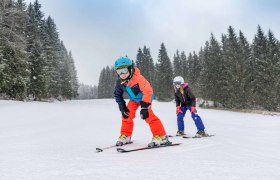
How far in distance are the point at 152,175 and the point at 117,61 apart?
2876 mm

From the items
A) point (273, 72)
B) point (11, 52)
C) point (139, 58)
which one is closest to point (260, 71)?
point (273, 72)

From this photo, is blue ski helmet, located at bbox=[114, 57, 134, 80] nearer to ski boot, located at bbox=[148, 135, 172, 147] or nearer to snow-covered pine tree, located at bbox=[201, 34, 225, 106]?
ski boot, located at bbox=[148, 135, 172, 147]

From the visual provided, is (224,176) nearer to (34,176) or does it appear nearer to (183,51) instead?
(34,176)

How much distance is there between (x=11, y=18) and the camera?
21.6 m

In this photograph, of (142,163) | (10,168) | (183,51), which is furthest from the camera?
(183,51)

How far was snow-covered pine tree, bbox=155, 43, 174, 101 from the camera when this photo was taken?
204ft

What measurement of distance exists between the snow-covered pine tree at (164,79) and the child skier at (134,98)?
5698 centimetres

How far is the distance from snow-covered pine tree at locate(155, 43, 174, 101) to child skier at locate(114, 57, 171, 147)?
57.0 metres

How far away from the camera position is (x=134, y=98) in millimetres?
4887

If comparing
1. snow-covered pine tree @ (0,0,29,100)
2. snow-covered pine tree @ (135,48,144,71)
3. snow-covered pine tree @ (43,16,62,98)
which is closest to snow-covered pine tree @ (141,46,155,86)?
snow-covered pine tree @ (135,48,144,71)

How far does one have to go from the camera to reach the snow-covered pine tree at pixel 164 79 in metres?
62.1

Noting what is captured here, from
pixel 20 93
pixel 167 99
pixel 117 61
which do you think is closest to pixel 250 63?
pixel 167 99

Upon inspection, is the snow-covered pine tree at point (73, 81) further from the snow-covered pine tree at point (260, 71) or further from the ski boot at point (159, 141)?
the ski boot at point (159, 141)

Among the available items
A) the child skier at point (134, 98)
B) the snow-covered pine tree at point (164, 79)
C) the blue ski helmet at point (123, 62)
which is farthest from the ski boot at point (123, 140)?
the snow-covered pine tree at point (164, 79)
